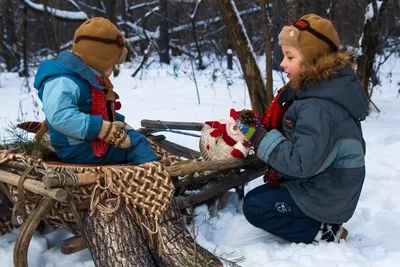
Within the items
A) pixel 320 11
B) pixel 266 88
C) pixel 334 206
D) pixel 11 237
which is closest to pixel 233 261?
pixel 334 206

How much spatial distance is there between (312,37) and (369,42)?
3.53m

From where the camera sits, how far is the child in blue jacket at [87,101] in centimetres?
268

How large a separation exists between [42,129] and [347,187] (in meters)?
1.86

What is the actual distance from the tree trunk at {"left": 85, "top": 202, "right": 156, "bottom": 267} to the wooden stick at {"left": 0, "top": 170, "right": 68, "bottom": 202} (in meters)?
0.26

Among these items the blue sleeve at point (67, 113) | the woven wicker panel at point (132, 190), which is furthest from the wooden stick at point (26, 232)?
the blue sleeve at point (67, 113)

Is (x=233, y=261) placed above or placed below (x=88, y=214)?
below

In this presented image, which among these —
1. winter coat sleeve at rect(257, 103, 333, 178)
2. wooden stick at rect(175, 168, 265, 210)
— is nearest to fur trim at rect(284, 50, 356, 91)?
winter coat sleeve at rect(257, 103, 333, 178)

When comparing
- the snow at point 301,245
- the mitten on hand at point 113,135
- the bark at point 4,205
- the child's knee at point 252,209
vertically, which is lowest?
the snow at point 301,245

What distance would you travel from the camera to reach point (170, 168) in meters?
2.55

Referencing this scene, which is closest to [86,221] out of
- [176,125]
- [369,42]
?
[176,125]

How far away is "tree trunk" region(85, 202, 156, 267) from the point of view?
7.32ft

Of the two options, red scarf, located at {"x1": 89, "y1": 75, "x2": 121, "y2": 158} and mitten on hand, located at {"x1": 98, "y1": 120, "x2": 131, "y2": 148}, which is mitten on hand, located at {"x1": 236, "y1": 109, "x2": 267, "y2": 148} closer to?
mitten on hand, located at {"x1": 98, "y1": 120, "x2": 131, "y2": 148}

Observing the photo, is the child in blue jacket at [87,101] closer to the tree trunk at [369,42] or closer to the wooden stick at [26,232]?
the wooden stick at [26,232]

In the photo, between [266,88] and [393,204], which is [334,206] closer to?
[393,204]
